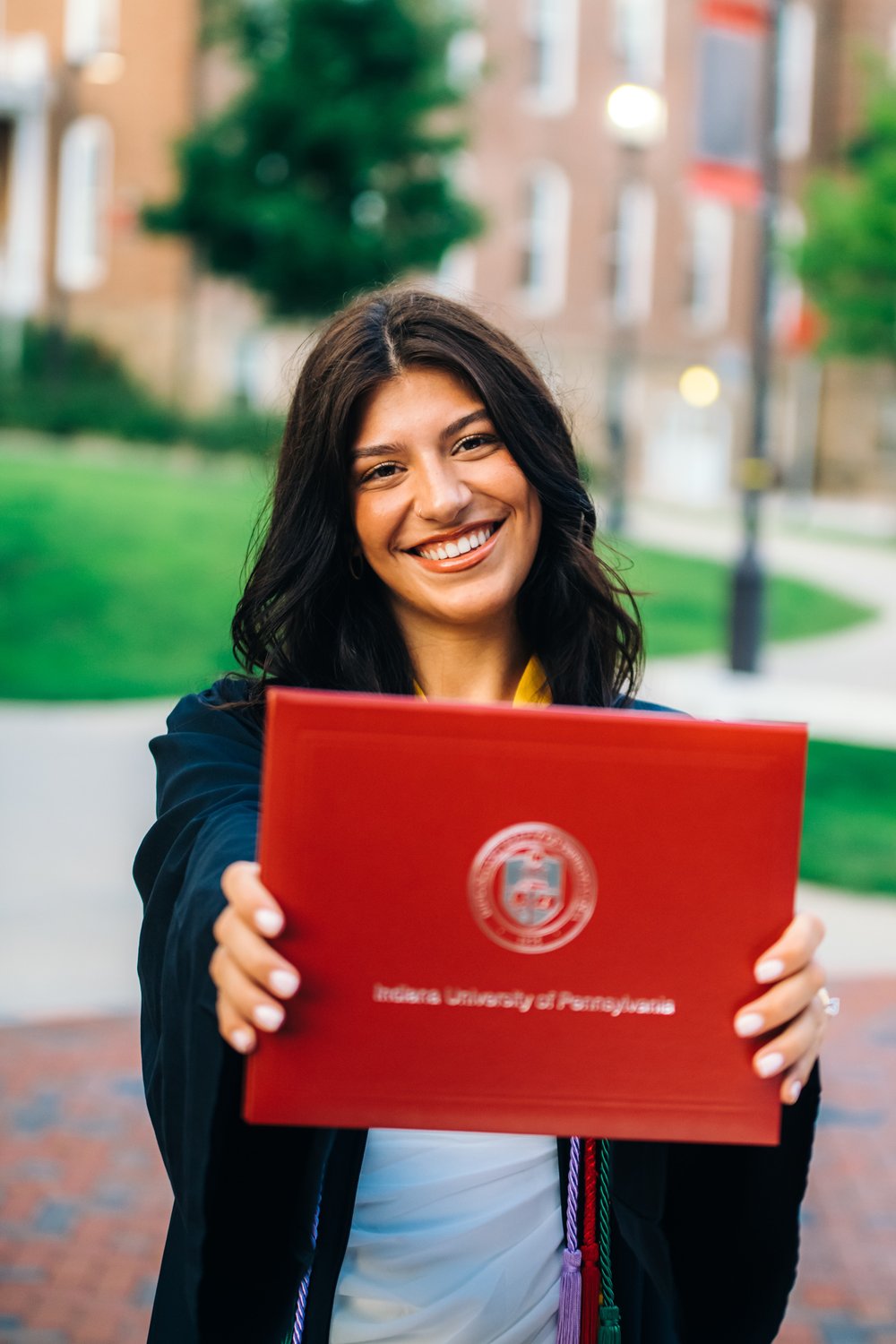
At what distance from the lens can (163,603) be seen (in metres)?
13.7

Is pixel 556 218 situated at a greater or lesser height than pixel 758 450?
greater

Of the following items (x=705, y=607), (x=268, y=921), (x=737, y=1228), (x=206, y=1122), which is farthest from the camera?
(x=705, y=607)

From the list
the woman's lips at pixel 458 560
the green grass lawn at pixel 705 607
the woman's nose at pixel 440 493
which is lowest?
the green grass lawn at pixel 705 607

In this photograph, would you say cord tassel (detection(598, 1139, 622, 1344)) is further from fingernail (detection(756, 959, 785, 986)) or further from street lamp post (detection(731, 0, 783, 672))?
street lamp post (detection(731, 0, 783, 672))

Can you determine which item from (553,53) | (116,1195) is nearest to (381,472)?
(116,1195)

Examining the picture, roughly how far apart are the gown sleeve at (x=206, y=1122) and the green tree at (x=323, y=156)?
17749 mm

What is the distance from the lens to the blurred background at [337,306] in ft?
16.6

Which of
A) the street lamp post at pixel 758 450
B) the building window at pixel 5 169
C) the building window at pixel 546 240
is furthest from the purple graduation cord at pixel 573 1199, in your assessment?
the building window at pixel 546 240

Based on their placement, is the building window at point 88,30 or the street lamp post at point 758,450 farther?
the building window at point 88,30

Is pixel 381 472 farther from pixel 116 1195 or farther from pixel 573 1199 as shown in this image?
pixel 116 1195

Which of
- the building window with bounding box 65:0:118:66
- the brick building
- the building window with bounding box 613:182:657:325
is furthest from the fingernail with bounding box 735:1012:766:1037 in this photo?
the building window with bounding box 613:182:657:325

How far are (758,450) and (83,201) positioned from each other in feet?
62.1

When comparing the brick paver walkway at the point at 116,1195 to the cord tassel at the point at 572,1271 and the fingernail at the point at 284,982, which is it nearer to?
the cord tassel at the point at 572,1271

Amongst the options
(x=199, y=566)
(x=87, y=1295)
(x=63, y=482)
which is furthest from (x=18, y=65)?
(x=87, y=1295)
